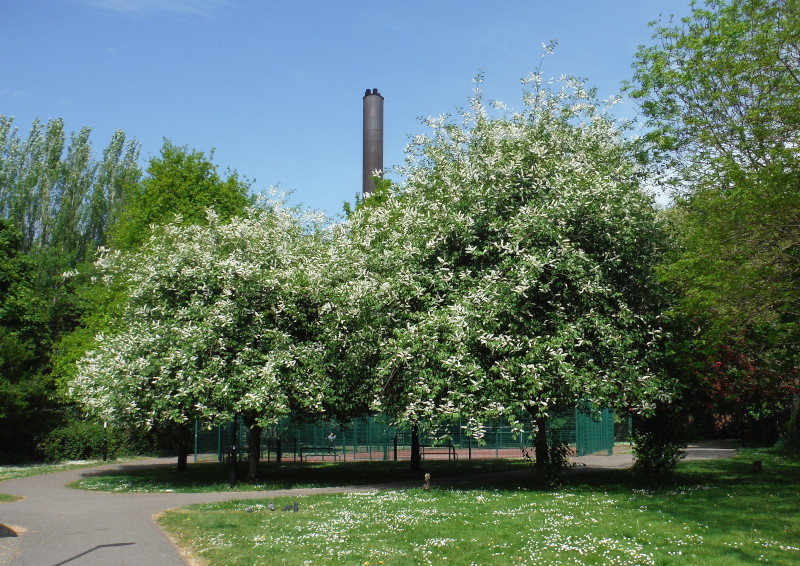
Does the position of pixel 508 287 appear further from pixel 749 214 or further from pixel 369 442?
pixel 369 442

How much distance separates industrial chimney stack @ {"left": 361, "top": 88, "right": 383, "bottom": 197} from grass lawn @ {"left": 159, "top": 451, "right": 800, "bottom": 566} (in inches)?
1143

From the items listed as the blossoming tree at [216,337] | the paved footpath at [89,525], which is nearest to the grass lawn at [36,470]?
the paved footpath at [89,525]

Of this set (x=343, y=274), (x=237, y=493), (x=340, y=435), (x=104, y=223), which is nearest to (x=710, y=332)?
(x=343, y=274)

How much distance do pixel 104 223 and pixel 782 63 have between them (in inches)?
1867

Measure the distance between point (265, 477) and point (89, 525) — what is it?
429 inches

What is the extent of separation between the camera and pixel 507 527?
482 inches

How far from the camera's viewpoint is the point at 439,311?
1823cm

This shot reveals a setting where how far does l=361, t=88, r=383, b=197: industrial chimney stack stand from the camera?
146ft

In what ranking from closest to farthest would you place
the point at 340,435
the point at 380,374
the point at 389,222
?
the point at 380,374 → the point at 389,222 → the point at 340,435

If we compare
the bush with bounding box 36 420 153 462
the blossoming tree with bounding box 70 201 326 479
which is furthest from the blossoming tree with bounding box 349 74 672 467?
the bush with bounding box 36 420 153 462

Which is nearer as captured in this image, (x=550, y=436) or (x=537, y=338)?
(x=537, y=338)

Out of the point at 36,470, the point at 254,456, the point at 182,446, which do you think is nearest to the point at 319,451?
the point at 182,446

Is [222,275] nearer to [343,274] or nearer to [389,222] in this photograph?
[343,274]

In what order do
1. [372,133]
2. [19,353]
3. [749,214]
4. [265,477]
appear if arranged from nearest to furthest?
[749,214]
[265,477]
[19,353]
[372,133]
